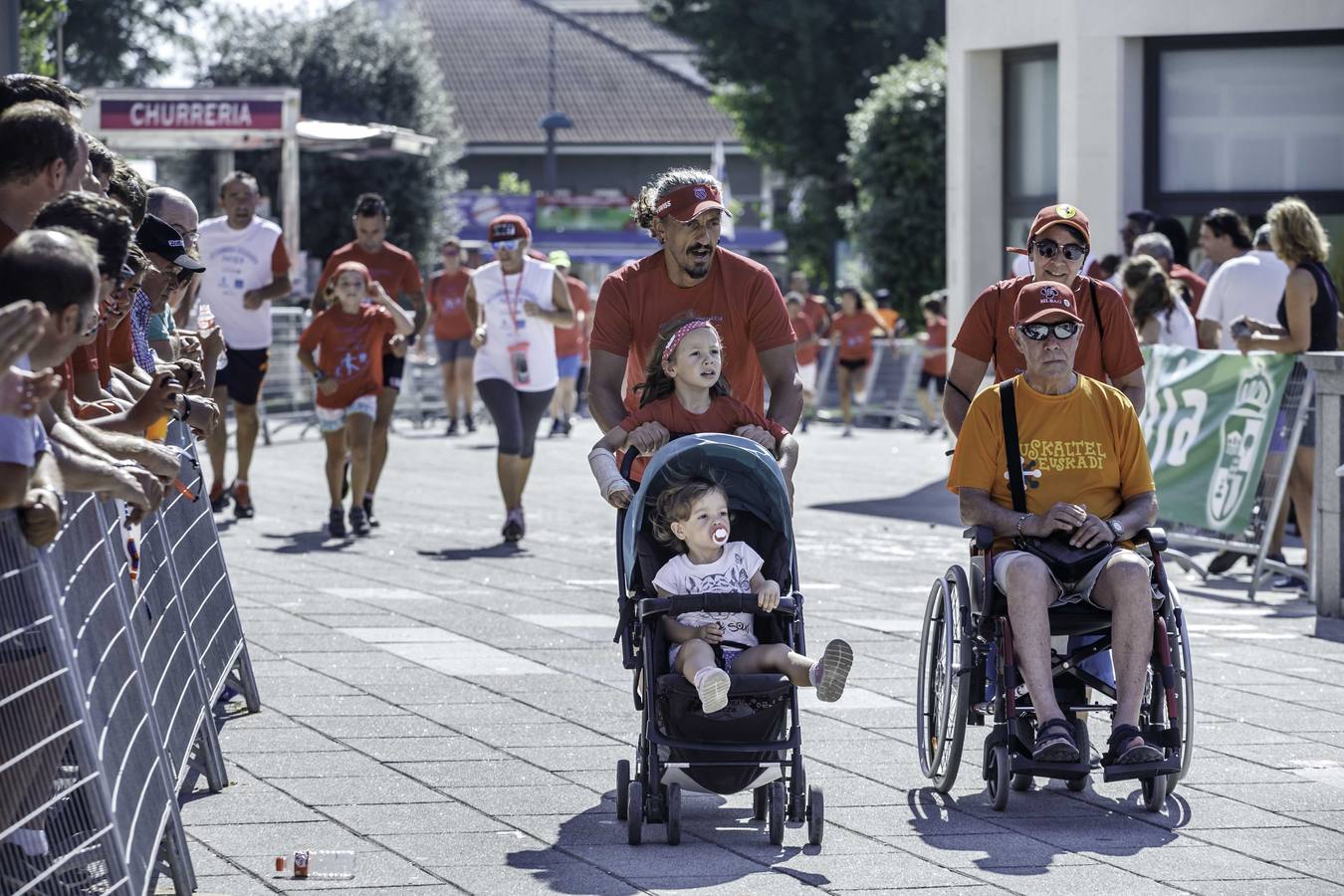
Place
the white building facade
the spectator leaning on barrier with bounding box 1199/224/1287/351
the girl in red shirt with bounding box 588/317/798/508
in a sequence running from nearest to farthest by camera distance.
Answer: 1. the girl in red shirt with bounding box 588/317/798/508
2. the spectator leaning on barrier with bounding box 1199/224/1287/351
3. the white building facade

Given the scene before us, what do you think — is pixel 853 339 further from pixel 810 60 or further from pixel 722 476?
pixel 810 60

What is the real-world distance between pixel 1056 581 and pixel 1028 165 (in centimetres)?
1170

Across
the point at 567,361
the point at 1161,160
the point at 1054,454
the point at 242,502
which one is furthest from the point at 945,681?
the point at 567,361

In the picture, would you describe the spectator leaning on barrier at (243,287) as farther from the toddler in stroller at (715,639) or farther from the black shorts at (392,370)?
the toddler in stroller at (715,639)

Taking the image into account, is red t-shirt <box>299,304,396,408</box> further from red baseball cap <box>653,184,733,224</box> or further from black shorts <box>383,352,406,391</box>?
red baseball cap <box>653,184,733,224</box>

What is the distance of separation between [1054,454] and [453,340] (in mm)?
17506

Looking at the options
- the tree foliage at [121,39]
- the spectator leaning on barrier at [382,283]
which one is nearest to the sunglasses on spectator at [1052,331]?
the spectator leaning on barrier at [382,283]

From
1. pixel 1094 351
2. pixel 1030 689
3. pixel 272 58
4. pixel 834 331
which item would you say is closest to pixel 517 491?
pixel 1094 351

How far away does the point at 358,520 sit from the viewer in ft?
44.3

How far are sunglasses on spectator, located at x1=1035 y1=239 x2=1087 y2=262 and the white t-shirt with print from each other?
183cm

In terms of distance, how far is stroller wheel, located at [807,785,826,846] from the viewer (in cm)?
601

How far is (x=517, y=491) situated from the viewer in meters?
13.2

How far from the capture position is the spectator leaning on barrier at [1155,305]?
42.0 ft

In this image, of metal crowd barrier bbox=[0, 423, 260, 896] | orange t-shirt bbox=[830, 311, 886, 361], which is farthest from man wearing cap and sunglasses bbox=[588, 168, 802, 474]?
orange t-shirt bbox=[830, 311, 886, 361]
